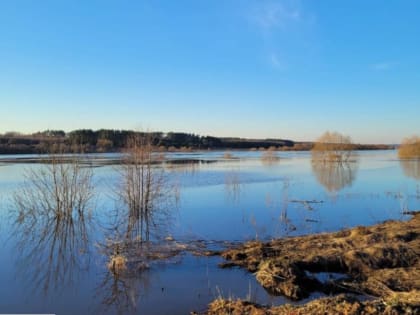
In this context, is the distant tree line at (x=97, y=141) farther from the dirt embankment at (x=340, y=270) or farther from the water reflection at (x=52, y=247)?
the dirt embankment at (x=340, y=270)

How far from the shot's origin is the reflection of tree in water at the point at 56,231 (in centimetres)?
733

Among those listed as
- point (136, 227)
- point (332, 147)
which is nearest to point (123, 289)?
point (136, 227)

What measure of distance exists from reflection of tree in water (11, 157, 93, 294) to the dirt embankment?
319 centimetres

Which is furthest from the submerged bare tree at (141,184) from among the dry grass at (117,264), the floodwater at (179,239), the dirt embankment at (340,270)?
the dirt embankment at (340,270)

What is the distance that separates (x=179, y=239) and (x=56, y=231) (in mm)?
3722

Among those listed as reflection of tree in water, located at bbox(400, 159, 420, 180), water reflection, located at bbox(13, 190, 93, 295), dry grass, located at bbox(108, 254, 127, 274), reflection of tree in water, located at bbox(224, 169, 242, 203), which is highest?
reflection of tree in water, located at bbox(400, 159, 420, 180)

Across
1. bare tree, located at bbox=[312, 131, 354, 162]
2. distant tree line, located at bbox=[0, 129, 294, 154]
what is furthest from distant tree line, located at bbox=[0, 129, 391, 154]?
bare tree, located at bbox=[312, 131, 354, 162]

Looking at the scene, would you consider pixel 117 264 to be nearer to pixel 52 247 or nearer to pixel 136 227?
pixel 52 247

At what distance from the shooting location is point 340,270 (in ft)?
22.3

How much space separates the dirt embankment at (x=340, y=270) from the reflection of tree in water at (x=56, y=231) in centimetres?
319

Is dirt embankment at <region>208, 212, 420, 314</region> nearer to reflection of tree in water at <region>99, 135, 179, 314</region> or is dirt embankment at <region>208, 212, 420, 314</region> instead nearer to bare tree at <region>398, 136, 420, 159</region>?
reflection of tree in water at <region>99, 135, 179, 314</region>

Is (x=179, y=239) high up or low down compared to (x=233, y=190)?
down

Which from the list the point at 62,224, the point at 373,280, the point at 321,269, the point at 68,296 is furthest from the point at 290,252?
the point at 62,224

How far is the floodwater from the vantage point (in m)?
5.84
